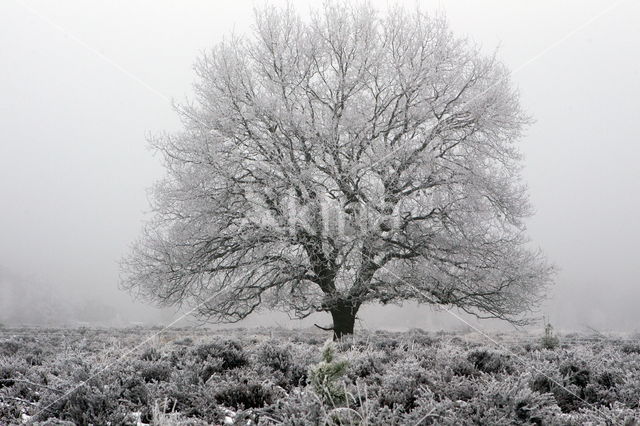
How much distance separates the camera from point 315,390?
4160mm

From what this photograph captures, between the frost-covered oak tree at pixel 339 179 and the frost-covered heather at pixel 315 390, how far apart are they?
514cm

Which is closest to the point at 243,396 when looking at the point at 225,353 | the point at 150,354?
the point at 225,353

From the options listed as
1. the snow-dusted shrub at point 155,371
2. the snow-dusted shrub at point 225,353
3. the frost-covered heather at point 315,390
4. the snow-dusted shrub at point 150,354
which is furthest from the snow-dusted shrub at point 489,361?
the snow-dusted shrub at point 150,354

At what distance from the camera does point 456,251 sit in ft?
41.6

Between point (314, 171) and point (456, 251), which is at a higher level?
point (314, 171)

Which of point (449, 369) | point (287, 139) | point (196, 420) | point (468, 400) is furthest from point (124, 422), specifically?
point (287, 139)

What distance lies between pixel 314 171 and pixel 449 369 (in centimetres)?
688

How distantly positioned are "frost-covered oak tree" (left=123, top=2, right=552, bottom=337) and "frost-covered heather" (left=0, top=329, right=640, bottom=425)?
5.14 metres

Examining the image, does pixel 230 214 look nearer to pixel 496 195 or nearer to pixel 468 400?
pixel 496 195

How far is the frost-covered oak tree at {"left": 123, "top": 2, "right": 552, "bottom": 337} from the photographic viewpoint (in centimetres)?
1211

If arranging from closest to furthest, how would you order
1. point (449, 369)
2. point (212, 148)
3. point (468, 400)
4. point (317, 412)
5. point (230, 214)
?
point (317, 412) → point (468, 400) → point (449, 369) → point (212, 148) → point (230, 214)

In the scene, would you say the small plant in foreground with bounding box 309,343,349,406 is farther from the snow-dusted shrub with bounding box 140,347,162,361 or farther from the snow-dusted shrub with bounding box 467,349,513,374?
the snow-dusted shrub with bounding box 140,347,162,361

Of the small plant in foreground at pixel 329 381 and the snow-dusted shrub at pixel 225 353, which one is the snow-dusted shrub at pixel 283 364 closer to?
the snow-dusted shrub at pixel 225 353

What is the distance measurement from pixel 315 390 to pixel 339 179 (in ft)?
26.3
